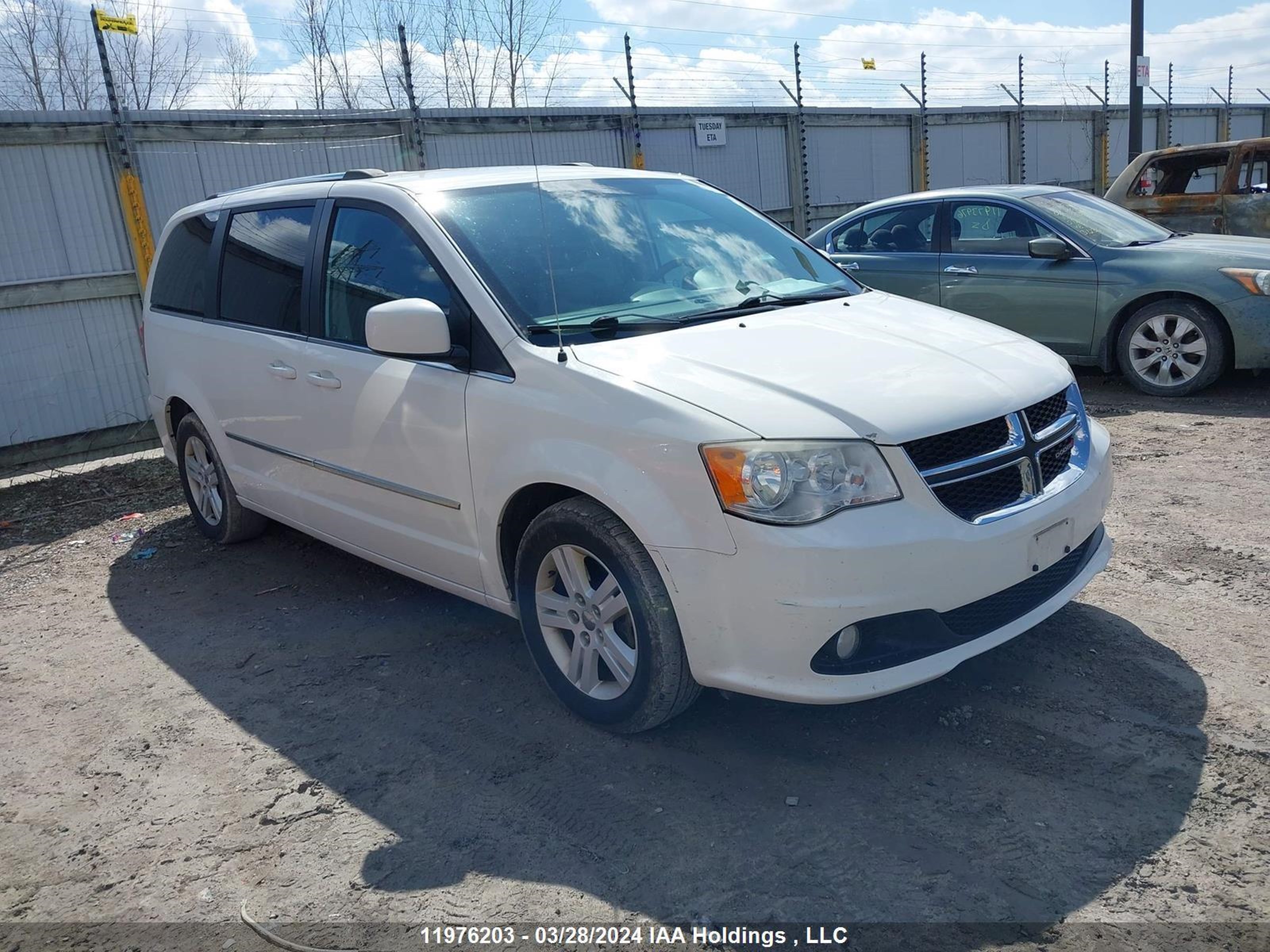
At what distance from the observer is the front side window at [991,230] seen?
8.38 meters

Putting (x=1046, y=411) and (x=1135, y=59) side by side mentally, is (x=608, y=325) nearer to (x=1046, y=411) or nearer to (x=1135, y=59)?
(x=1046, y=411)

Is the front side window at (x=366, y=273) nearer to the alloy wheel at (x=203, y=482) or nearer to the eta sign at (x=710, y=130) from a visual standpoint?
the alloy wheel at (x=203, y=482)

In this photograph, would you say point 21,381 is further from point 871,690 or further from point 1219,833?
point 1219,833

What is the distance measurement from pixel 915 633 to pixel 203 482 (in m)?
4.34

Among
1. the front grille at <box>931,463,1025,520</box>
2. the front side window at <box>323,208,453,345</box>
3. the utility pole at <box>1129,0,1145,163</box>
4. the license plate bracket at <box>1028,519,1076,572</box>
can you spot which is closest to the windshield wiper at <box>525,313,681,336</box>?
the front side window at <box>323,208,453,345</box>

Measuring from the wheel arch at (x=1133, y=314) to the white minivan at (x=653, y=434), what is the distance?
415cm

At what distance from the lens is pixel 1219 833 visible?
110 inches

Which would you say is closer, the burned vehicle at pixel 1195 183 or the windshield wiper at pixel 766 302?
the windshield wiper at pixel 766 302

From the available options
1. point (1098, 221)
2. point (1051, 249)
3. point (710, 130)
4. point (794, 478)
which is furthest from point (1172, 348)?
point (710, 130)

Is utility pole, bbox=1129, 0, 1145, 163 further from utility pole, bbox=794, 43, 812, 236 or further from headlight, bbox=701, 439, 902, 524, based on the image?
headlight, bbox=701, 439, 902, 524

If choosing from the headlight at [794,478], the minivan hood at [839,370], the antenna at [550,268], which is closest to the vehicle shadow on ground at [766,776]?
the headlight at [794,478]

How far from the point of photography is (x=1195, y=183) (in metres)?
11.1

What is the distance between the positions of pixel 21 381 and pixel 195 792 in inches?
238

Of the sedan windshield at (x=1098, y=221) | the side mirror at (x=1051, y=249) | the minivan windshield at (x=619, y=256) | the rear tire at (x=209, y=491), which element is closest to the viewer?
the minivan windshield at (x=619, y=256)
